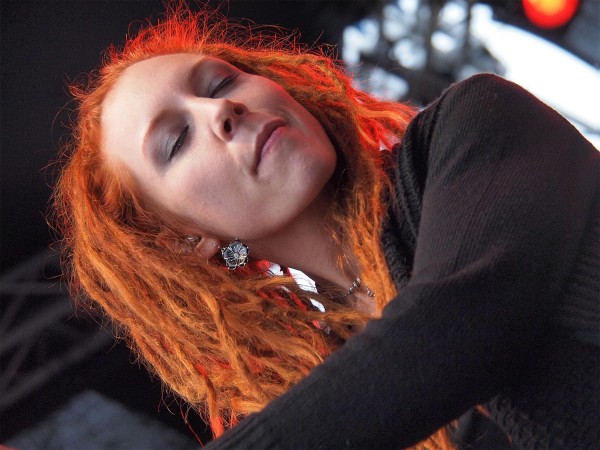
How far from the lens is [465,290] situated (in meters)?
0.86

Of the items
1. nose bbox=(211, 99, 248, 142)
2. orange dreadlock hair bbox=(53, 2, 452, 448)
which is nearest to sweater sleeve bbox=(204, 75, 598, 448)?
orange dreadlock hair bbox=(53, 2, 452, 448)

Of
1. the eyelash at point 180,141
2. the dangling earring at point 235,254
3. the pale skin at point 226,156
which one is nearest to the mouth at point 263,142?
the pale skin at point 226,156

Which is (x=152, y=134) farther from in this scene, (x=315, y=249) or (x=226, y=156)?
(x=315, y=249)

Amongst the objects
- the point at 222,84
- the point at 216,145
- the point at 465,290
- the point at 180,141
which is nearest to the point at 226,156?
the point at 216,145

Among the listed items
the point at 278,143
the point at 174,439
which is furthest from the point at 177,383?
the point at 174,439

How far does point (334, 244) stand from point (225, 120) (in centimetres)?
37

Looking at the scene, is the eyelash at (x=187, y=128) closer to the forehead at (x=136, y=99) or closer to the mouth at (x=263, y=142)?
the forehead at (x=136, y=99)

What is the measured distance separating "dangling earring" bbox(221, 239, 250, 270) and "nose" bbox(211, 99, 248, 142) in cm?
31

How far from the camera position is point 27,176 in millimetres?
2352

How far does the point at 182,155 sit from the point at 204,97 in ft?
0.49

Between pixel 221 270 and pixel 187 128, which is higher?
pixel 187 128

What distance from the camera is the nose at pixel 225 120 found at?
132cm

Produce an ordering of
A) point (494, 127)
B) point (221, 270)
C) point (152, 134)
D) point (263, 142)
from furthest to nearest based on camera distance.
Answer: point (221, 270) < point (152, 134) < point (263, 142) < point (494, 127)

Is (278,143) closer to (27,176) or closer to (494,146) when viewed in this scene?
(494,146)
